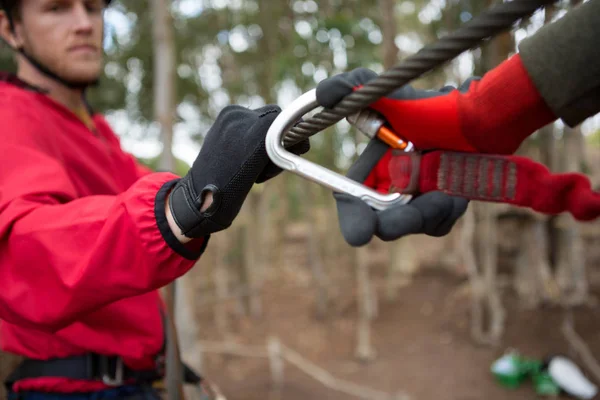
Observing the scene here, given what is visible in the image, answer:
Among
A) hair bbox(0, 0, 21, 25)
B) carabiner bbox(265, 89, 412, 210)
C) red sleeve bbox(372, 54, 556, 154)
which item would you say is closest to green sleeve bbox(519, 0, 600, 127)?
red sleeve bbox(372, 54, 556, 154)

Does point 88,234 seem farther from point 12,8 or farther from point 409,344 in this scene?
point 409,344

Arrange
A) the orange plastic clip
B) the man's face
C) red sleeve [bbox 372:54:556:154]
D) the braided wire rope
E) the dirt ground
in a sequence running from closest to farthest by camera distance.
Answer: the braided wire rope → red sleeve [bbox 372:54:556:154] → the orange plastic clip → the man's face → the dirt ground

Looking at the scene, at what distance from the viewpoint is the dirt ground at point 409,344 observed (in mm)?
4789

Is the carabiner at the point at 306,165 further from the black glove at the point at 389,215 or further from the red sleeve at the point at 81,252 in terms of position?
the red sleeve at the point at 81,252

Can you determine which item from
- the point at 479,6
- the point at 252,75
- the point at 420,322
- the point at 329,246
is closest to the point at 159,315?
the point at 479,6

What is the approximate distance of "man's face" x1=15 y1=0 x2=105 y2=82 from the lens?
140 centimetres

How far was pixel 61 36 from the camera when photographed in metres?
1.42

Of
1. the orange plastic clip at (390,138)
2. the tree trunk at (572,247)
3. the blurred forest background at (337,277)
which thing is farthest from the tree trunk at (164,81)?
the tree trunk at (572,247)

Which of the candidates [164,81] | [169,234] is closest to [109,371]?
[169,234]

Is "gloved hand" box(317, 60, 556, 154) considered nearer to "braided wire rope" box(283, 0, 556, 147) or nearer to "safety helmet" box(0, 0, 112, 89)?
"braided wire rope" box(283, 0, 556, 147)

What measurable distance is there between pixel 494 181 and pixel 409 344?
5580 millimetres

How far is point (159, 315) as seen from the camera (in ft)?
4.76

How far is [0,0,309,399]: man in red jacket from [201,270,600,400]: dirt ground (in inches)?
164

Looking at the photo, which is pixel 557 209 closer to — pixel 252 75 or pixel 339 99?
pixel 339 99
